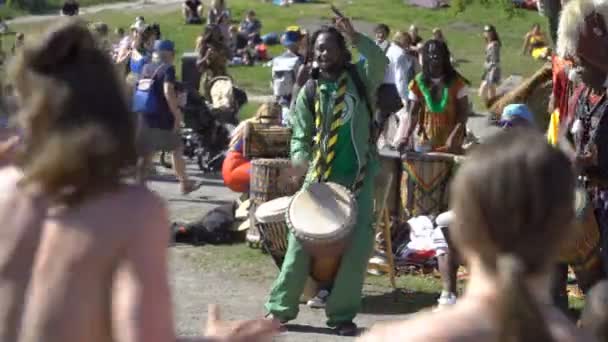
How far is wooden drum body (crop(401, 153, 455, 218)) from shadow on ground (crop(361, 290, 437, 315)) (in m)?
1.14

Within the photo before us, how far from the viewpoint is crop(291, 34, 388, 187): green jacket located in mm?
8367

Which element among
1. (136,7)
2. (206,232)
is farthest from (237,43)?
(206,232)

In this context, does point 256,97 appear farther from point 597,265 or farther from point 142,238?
point 142,238

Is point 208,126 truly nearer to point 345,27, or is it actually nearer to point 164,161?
point 164,161

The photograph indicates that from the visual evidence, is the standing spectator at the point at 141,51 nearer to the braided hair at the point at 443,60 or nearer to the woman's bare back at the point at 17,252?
the braided hair at the point at 443,60

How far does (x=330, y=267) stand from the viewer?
857 centimetres

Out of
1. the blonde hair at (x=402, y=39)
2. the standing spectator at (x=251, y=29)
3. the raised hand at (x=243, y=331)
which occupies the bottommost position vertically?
the standing spectator at (x=251, y=29)

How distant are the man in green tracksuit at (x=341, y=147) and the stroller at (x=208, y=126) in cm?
697

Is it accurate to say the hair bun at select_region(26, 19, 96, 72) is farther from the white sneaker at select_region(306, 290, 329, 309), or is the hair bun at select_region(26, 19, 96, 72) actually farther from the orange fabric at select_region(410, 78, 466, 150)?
the orange fabric at select_region(410, 78, 466, 150)

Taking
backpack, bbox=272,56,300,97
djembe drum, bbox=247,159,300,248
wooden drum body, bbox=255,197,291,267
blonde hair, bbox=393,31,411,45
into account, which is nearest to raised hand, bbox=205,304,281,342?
wooden drum body, bbox=255,197,291,267

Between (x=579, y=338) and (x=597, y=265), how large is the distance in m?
5.14

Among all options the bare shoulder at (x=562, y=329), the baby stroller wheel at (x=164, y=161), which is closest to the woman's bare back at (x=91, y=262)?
the bare shoulder at (x=562, y=329)

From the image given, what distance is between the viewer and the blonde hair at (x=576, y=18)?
7.63 metres

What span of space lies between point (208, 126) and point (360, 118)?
7.57 m
